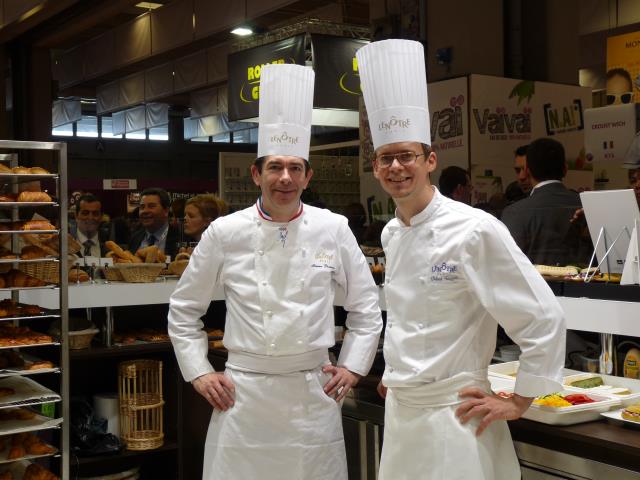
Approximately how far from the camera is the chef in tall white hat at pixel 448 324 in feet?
6.75

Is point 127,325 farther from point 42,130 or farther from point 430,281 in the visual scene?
point 42,130

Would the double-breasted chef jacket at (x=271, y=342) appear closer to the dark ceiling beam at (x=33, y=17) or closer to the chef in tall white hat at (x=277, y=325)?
the chef in tall white hat at (x=277, y=325)

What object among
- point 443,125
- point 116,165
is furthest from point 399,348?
point 116,165

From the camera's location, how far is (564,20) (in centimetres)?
666

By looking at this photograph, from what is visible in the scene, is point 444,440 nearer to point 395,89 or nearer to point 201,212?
point 395,89

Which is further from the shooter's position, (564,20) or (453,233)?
(564,20)

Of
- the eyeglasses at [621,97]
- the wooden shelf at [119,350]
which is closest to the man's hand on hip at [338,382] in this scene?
the wooden shelf at [119,350]

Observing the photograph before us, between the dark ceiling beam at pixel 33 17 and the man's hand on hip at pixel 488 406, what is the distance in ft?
20.7

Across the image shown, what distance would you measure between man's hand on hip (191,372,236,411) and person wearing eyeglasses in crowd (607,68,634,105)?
6314 mm

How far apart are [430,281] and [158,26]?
8.28m

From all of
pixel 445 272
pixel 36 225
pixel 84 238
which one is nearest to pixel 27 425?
pixel 36 225

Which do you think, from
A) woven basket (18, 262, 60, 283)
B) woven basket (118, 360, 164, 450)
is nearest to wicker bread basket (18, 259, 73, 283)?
woven basket (18, 262, 60, 283)

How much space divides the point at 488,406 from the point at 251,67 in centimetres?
570

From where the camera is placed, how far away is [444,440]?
2170 millimetres
